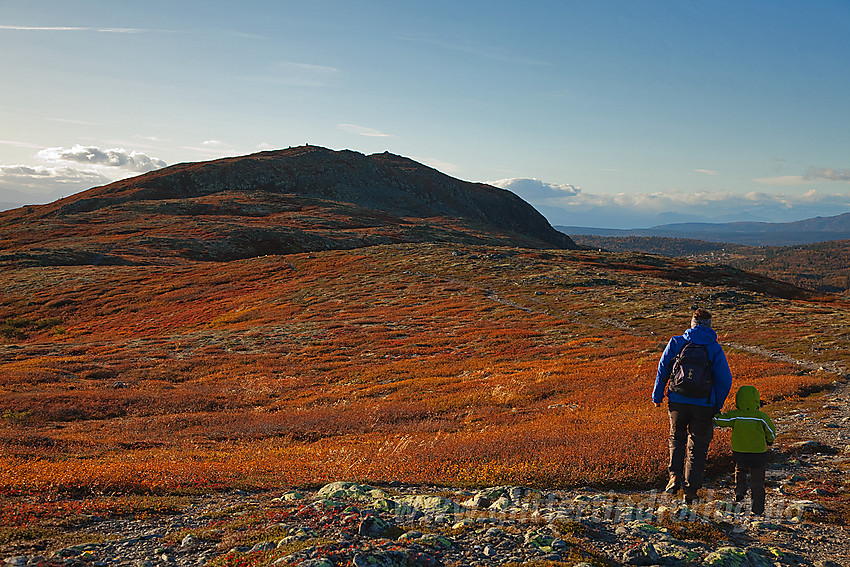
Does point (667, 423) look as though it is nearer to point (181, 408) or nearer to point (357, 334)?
point (181, 408)

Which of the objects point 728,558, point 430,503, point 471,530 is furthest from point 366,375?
point 728,558

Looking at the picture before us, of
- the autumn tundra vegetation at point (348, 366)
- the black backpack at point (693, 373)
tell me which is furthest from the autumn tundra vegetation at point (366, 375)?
the black backpack at point (693, 373)

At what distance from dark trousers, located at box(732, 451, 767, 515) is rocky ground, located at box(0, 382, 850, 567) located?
31 cm

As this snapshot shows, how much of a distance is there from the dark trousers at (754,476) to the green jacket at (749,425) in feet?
0.41

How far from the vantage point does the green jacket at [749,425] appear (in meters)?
9.84

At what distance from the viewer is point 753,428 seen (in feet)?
32.3

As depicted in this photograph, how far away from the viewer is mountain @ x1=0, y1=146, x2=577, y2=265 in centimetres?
9881

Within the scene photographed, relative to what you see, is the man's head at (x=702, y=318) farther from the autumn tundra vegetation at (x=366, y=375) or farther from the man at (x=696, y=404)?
the autumn tundra vegetation at (x=366, y=375)

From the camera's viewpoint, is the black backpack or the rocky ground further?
the black backpack

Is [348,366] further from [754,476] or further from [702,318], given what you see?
[754,476]

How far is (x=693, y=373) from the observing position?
32.9 ft

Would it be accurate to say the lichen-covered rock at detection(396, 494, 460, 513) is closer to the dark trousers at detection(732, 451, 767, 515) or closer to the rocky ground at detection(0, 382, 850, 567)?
the rocky ground at detection(0, 382, 850, 567)

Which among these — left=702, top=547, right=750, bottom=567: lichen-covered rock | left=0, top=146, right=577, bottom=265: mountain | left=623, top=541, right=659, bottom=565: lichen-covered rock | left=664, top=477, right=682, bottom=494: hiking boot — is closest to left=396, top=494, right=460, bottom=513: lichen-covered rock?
left=623, top=541, right=659, bottom=565: lichen-covered rock

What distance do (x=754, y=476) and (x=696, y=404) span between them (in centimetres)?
157
